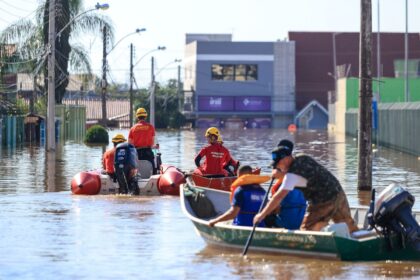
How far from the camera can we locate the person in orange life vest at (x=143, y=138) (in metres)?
25.2

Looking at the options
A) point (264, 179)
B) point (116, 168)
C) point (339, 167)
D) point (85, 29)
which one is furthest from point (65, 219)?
point (85, 29)

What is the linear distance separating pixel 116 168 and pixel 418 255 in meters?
9.83

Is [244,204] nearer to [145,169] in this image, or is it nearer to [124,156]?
[124,156]

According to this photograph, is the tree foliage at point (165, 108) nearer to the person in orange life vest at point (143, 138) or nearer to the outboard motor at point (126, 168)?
the person in orange life vest at point (143, 138)

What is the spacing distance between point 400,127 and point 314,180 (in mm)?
36742

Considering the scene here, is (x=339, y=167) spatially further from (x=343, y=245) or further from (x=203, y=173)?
(x=343, y=245)

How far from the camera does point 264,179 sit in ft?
50.3

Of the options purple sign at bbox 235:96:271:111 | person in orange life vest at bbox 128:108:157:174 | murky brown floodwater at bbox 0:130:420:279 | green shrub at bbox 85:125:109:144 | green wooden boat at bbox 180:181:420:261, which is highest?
purple sign at bbox 235:96:271:111

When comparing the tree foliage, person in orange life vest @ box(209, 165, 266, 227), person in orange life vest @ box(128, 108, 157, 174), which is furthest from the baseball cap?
the tree foliage

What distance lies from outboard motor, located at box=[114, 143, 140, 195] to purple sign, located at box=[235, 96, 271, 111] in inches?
3621

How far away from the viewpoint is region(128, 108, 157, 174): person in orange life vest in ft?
82.6

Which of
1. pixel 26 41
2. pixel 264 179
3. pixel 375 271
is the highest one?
pixel 26 41

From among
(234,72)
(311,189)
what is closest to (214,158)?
(311,189)

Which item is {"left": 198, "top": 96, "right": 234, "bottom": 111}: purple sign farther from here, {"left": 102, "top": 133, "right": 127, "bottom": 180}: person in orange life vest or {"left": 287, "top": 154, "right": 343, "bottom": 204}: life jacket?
{"left": 287, "top": 154, "right": 343, "bottom": 204}: life jacket
